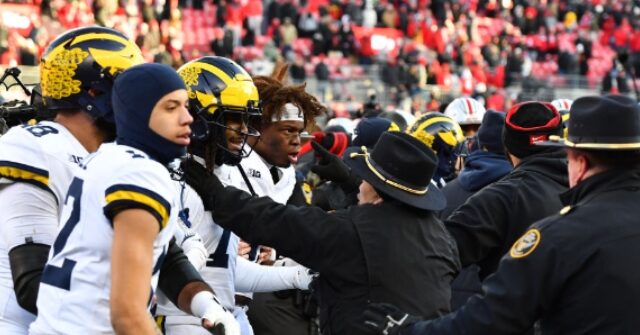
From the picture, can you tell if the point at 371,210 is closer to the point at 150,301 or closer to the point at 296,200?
the point at 150,301

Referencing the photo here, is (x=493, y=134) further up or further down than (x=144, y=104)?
further down

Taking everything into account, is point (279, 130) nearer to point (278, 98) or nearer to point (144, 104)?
point (278, 98)

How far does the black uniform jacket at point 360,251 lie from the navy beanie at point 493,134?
1.89m

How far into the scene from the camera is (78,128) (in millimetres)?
3805

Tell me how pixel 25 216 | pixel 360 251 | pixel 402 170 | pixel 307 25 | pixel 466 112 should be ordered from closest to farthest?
pixel 25 216, pixel 360 251, pixel 402 170, pixel 466 112, pixel 307 25

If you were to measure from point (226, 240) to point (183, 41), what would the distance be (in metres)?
18.3

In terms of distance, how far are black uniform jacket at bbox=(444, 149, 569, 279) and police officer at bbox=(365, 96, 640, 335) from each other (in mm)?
1242

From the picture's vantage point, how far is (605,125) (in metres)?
3.40

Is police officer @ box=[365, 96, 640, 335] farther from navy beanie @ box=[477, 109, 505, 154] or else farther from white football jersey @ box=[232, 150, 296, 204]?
navy beanie @ box=[477, 109, 505, 154]

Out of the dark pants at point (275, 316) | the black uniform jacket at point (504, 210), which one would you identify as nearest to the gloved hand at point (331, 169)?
the black uniform jacket at point (504, 210)

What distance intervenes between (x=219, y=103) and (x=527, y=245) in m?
1.66

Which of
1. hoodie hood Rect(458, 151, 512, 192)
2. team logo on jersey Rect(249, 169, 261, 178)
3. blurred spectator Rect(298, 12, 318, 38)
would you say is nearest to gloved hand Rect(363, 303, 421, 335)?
team logo on jersey Rect(249, 169, 261, 178)

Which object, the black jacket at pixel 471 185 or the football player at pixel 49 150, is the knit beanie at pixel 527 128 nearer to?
the black jacket at pixel 471 185

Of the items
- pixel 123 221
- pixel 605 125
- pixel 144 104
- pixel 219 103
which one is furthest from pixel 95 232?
pixel 605 125
